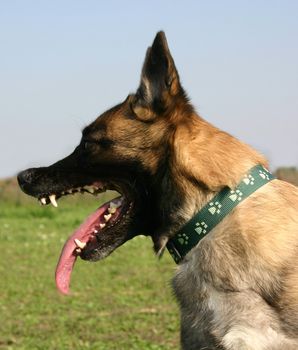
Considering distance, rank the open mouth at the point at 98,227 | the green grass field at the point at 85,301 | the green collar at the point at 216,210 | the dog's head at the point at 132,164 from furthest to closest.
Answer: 1. the green grass field at the point at 85,301
2. the open mouth at the point at 98,227
3. the dog's head at the point at 132,164
4. the green collar at the point at 216,210

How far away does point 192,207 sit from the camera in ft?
12.7

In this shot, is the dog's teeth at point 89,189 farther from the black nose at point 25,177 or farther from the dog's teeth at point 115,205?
the black nose at point 25,177

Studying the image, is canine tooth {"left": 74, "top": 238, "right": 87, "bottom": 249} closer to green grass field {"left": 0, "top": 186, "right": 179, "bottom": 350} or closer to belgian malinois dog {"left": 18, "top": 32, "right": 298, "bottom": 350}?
belgian malinois dog {"left": 18, "top": 32, "right": 298, "bottom": 350}

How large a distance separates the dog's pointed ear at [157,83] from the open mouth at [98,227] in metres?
0.46

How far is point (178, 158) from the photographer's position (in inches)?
154

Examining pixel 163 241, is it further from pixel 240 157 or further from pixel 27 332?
pixel 27 332

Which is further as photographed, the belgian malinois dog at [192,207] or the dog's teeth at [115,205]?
the dog's teeth at [115,205]

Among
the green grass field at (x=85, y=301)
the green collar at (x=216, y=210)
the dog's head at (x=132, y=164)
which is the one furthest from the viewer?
the green grass field at (x=85, y=301)

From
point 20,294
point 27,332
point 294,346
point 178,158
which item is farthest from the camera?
point 20,294

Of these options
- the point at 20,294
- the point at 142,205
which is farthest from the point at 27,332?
the point at 142,205

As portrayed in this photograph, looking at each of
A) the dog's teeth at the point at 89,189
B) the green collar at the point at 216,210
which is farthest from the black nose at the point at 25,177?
the green collar at the point at 216,210

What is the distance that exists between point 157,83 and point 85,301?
5.63 m

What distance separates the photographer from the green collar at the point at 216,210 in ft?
→ 12.5

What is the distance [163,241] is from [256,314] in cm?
58
